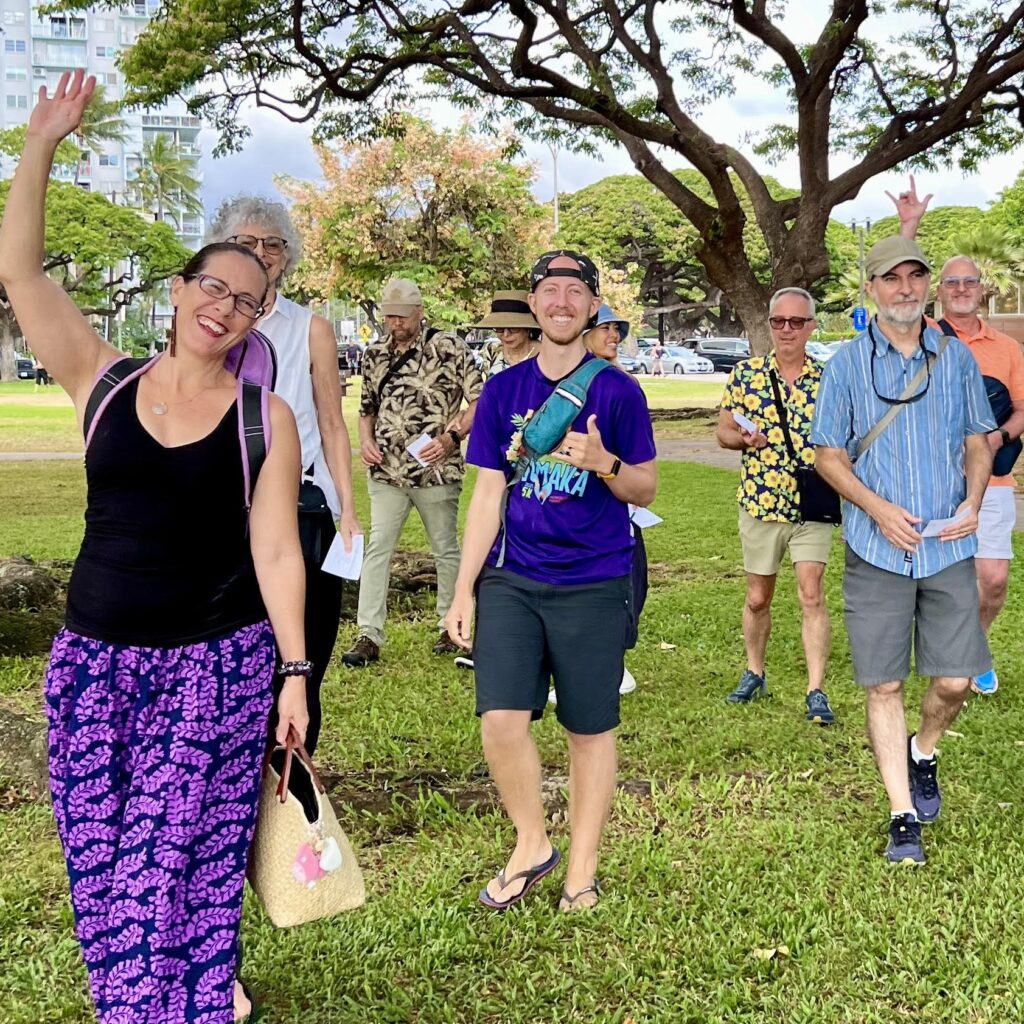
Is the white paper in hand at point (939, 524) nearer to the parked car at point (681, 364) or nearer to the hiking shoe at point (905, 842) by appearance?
the hiking shoe at point (905, 842)

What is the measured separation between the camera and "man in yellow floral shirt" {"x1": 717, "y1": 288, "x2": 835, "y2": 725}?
539 centimetres

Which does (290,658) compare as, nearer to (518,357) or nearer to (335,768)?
(335,768)

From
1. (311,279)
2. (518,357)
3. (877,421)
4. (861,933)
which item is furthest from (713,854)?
(311,279)

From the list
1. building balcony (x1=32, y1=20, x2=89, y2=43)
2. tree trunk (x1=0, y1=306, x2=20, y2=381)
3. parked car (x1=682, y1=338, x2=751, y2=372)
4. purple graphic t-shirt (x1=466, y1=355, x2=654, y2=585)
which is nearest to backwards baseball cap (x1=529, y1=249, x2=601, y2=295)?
purple graphic t-shirt (x1=466, y1=355, x2=654, y2=585)

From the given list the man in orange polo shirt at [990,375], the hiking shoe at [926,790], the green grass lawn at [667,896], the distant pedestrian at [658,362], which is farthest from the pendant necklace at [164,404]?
the distant pedestrian at [658,362]

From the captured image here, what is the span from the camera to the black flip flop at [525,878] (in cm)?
349

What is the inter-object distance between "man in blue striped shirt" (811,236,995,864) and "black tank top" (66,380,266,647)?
7.51 ft

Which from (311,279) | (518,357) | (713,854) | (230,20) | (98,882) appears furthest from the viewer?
(311,279)

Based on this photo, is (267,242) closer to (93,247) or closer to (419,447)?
(419,447)

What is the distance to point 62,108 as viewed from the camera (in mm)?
2512

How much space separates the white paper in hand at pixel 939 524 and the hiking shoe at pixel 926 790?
32.7 inches

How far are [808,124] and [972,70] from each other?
2.15m

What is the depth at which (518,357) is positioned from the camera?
6.38 meters

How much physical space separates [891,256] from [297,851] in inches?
108
